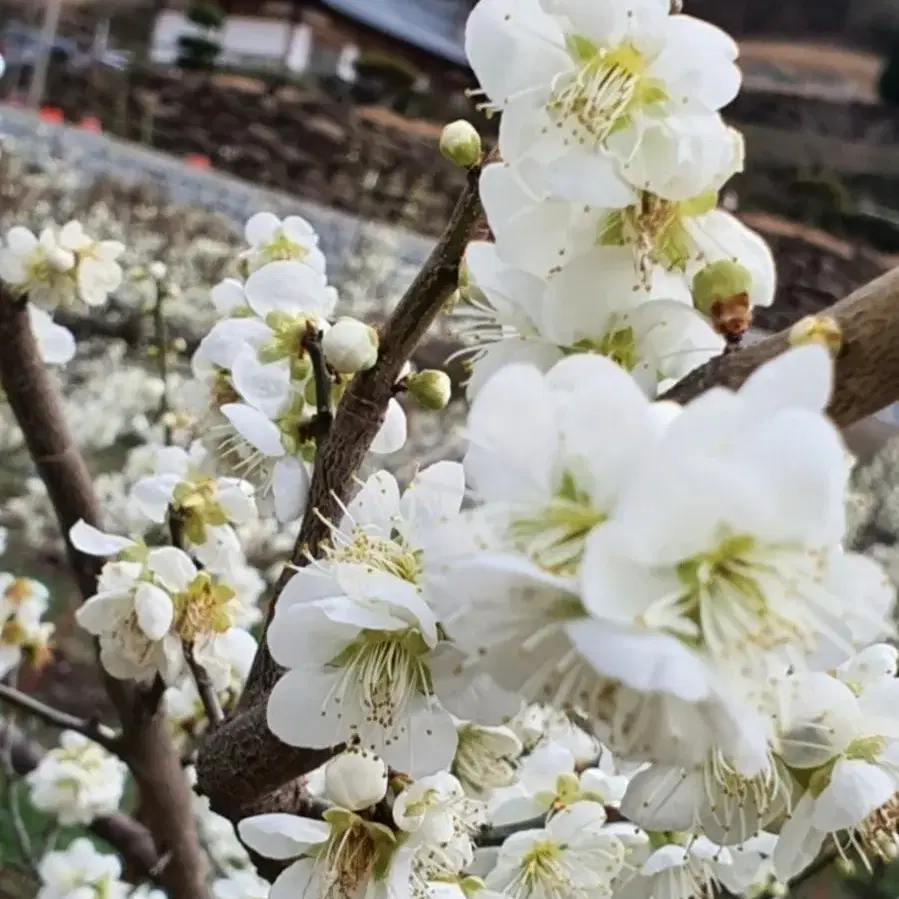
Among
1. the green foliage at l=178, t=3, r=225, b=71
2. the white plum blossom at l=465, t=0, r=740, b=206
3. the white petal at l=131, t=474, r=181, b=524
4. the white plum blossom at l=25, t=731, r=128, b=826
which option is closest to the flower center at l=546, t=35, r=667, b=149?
the white plum blossom at l=465, t=0, r=740, b=206

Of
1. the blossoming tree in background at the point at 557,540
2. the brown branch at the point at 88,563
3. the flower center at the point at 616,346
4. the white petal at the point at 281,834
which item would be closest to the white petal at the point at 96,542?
the blossoming tree in background at the point at 557,540

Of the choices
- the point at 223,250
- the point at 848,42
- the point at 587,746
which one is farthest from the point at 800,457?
the point at 848,42

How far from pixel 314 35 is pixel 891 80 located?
1697mm

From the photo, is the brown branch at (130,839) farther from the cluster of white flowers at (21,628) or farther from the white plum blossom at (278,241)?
the white plum blossom at (278,241)

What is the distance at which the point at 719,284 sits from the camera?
29cm

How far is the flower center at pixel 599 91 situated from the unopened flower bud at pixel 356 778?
0.20 meters

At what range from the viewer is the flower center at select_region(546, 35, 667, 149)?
0.29 m

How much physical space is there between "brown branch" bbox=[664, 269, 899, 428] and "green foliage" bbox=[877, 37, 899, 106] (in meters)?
3.14

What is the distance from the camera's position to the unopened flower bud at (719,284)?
0.29 metres

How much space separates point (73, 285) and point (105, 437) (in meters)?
1.35

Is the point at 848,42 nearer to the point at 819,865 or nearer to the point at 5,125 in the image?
the point at 5,125

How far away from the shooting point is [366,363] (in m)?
0.37

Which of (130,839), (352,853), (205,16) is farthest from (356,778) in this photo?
(205,16)

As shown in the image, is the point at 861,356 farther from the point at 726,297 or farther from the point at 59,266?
the point at 59,266
